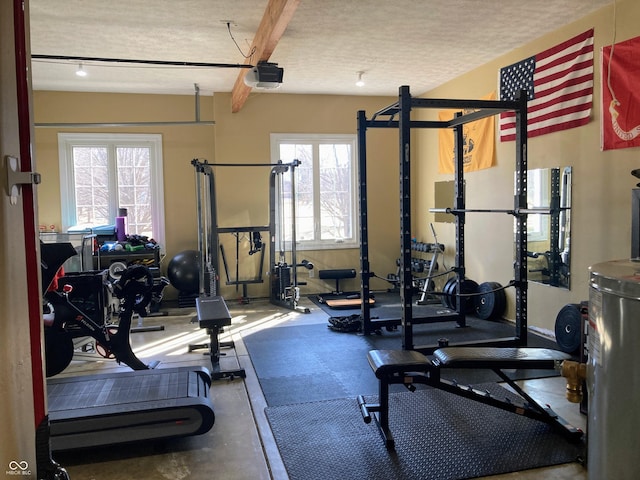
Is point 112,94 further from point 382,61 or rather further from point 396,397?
point 396,397

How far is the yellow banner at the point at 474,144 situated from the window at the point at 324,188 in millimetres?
1361

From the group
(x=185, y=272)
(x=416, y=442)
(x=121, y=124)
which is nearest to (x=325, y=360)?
(x=416, y=442)

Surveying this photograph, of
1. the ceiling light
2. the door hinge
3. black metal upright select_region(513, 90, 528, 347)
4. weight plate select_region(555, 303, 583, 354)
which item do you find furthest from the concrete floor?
the ceiling light

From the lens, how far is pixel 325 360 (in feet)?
13.9

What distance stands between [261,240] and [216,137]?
60.2 inches

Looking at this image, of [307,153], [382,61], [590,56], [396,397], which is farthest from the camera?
[307,153]

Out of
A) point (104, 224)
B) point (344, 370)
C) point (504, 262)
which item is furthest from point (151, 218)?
point (504, 262)

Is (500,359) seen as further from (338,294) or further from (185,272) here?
(185,272)

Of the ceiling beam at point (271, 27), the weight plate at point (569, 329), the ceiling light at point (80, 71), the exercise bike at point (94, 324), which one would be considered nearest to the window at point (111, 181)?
the ceiling light at point (80, 71)

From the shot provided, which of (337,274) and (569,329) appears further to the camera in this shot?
(337,274)

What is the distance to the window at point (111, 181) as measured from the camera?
22.2 ft

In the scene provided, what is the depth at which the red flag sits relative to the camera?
3812 millimetres

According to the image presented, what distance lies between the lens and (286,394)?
3504 mm

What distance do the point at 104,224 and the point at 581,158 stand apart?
5.79 m
